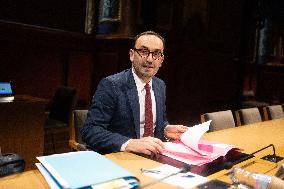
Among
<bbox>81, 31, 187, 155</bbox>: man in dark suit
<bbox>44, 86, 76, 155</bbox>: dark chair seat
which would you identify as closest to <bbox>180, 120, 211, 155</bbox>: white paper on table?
<bbox>81, 31, 187, 155</bbox>: man in dark suit

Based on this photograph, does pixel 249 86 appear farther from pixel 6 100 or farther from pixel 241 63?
pixel 6 100

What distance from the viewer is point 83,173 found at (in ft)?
3.86

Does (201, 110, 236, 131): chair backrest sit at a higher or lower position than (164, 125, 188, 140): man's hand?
lower

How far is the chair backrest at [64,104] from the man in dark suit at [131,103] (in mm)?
1966

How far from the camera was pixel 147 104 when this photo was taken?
215 cm

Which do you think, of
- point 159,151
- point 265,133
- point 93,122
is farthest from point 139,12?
point 159,151

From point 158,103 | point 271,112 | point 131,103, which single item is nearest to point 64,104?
point 158,103

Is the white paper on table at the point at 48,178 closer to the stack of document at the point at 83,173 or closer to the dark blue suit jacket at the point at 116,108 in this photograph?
the stack of document at the point at 83,173

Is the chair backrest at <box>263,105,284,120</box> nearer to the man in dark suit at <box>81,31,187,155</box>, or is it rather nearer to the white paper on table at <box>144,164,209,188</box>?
the man in dark suit at <box>81,31,187,155</box>

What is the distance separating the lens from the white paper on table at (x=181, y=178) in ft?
4.15

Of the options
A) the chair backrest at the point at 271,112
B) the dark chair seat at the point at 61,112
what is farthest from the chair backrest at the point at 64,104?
the chair backrest at the point at 271,112

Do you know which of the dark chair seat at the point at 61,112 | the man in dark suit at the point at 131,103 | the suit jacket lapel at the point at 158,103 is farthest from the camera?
the dark chair seat at the point at 61,112

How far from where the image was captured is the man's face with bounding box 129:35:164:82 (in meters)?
2.02

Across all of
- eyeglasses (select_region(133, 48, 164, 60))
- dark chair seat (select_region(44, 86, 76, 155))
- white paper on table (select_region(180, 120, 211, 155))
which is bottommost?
dark chair seat (select_region(44, 86, 76, 155))
